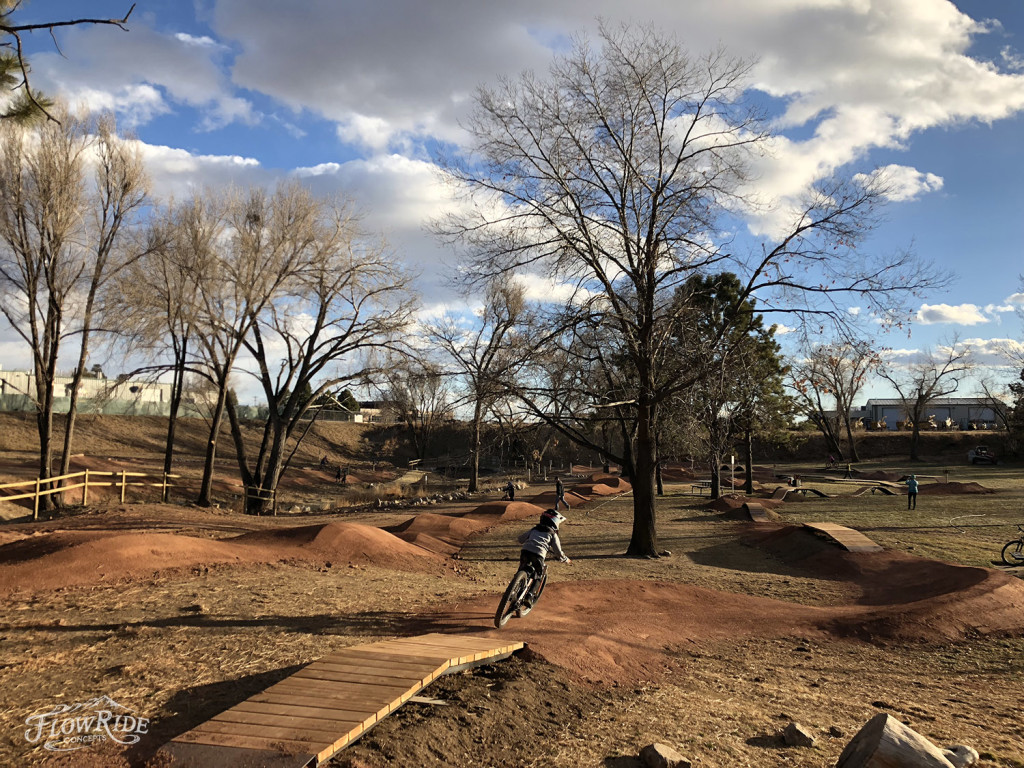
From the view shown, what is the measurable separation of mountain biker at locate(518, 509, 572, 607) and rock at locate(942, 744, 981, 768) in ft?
14.6

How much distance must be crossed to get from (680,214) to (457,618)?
35.3ft

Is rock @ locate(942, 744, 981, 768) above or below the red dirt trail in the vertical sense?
above

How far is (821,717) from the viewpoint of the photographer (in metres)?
6.09

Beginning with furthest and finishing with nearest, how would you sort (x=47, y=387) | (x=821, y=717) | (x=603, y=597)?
(x=47, y=387)
(x=603, y=597)
(x=821, y=717)

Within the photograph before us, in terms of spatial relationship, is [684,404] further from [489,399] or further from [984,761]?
[984,761]

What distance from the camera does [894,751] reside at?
4223 mm

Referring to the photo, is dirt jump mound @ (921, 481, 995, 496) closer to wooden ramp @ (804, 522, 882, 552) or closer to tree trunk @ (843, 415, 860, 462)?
wooden ramp @ (804, 522, 882, 552)

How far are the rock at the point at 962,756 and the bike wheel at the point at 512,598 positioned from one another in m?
4.65

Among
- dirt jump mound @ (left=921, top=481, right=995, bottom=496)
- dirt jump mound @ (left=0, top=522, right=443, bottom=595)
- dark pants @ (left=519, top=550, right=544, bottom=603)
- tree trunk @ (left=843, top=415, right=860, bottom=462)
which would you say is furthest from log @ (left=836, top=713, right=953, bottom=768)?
tree trunk @ (left=843, top=415, right=860, bottom=462)

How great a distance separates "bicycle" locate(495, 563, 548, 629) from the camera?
8359mm

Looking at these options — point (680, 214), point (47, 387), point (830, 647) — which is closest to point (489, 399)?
point (680, 214)

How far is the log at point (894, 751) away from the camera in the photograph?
419 centimetres

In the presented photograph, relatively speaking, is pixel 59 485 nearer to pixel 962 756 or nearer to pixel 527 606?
pixel 527 606

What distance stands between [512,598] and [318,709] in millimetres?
4169
